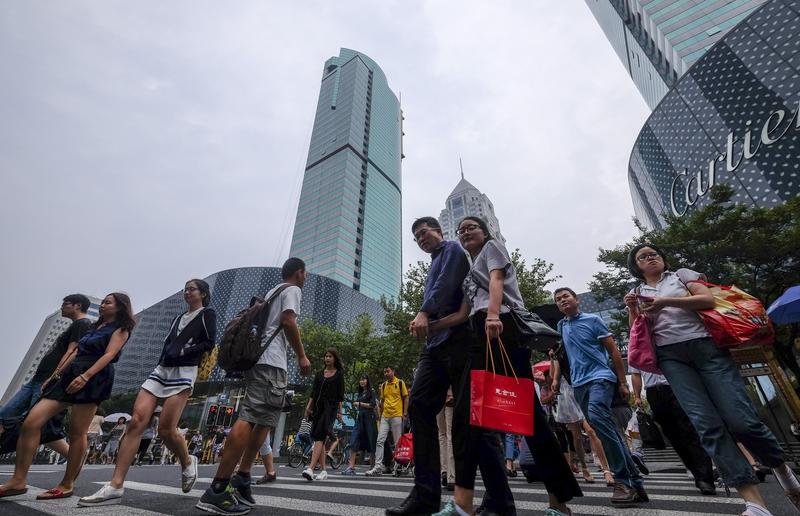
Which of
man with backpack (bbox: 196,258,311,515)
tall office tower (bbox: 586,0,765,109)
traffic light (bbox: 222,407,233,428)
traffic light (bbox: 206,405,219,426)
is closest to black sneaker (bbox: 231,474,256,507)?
man with backpack (bbox: 196,258,311,515)

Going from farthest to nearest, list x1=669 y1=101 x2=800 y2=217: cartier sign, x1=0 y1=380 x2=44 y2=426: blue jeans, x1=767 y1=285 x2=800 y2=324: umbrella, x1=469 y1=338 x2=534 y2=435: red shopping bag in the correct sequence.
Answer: x1=669 y1=101 x2=800 y2=217: cartier sign → x1=767 y1=285 x2=800 y2=324: umbrella → x1=0 y1=380 x2=44 y2=426: blue jeans → x1=469 y1=338 x2=534 y2=435: red shopping bag

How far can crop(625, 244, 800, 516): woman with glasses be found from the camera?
204 centimetres

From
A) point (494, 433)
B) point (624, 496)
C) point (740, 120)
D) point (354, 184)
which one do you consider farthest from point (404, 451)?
point (354, 184)

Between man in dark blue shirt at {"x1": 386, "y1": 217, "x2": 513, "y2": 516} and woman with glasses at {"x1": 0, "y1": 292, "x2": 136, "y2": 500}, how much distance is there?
288 centimetres

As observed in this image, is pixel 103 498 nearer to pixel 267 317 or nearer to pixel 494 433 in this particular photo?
pixel 267 317

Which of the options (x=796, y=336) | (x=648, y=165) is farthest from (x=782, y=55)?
(x=796, y=336)

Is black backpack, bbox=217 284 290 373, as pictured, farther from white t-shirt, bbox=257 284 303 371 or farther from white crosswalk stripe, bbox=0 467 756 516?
white crosswalk stripe, bbox=0 467 756 516

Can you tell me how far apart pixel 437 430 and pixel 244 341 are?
57.6 inches

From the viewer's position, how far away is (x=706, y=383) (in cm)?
228

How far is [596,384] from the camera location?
134 inches

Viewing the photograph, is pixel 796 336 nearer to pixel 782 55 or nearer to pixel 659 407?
pixel 659 407

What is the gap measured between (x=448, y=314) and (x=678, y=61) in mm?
66615

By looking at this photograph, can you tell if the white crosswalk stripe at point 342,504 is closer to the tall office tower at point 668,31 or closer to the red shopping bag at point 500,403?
the red shopping bag at point 500,403

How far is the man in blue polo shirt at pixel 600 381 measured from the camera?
2.88 metres
